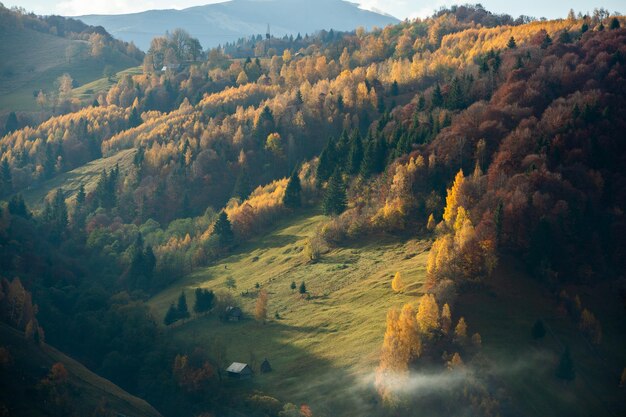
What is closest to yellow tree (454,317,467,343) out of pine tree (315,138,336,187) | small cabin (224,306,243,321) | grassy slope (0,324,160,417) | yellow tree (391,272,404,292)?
yellow tree (391,272,404,292)

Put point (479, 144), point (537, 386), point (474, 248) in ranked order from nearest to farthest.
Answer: point (537, 386)
point (474, 248)
point (479, 144)

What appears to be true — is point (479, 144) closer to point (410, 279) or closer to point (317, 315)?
point (410, 279)

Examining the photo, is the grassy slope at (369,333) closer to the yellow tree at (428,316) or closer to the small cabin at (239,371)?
the small cabin at (239,371)

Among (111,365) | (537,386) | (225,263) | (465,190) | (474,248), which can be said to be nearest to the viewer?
(537,386)

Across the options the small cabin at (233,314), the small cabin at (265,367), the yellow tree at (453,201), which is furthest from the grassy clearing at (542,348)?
the small cabin at (233,314)

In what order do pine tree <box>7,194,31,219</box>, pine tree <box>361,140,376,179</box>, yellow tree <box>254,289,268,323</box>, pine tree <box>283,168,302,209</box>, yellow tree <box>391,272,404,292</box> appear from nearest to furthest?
1. yellow tree <box>391,272,404,292</box>
2. yellow tree <box>254,289,268,323</box>
3. pine tree <box>361,140,376,179</box>
4. pine tree <box>283,168,302,209</box>
5. pine tree <box>7,194,31,219</box>

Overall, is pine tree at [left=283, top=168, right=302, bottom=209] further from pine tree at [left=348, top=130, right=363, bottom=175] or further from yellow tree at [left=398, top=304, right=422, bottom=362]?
yellow tree at [left=398, top=304, right=422, bottom=362]

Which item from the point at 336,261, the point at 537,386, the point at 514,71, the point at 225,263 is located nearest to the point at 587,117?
the point at 514,71
